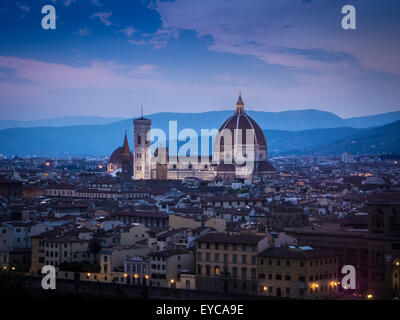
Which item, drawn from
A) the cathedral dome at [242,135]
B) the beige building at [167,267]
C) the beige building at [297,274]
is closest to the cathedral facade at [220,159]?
the cathedral dome at [242,135]

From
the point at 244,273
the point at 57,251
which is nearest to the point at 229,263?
the point at 244,273

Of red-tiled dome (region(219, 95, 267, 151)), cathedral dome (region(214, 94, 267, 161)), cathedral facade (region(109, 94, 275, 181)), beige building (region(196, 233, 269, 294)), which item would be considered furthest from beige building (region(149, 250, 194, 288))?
red-tiled dome (region(219, 95, 267, 151))

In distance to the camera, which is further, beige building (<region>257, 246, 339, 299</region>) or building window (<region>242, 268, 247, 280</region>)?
building window (<region>242, 268, 247, 280</region>)

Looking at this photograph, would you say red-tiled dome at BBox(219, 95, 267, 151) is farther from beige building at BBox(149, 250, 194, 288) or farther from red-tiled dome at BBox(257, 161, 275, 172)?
beige building at BBox(149, 250, 194, 288)

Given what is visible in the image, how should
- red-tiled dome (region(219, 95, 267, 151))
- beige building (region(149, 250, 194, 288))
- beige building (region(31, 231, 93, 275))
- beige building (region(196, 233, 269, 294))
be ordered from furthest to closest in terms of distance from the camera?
red-tiled dome (region(219, 95, 267, 151)), beige building (region(31, 231, 93, 275)), beige building (region(149, 250, 194, 288)), beige building (region(196, 233, 269, 294))

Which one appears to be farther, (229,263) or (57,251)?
(57,251)

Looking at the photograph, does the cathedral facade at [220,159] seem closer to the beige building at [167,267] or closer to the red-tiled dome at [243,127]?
the red-tiled dome at [243,127]

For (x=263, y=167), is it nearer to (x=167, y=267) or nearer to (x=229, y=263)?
(x=167, y=267)
